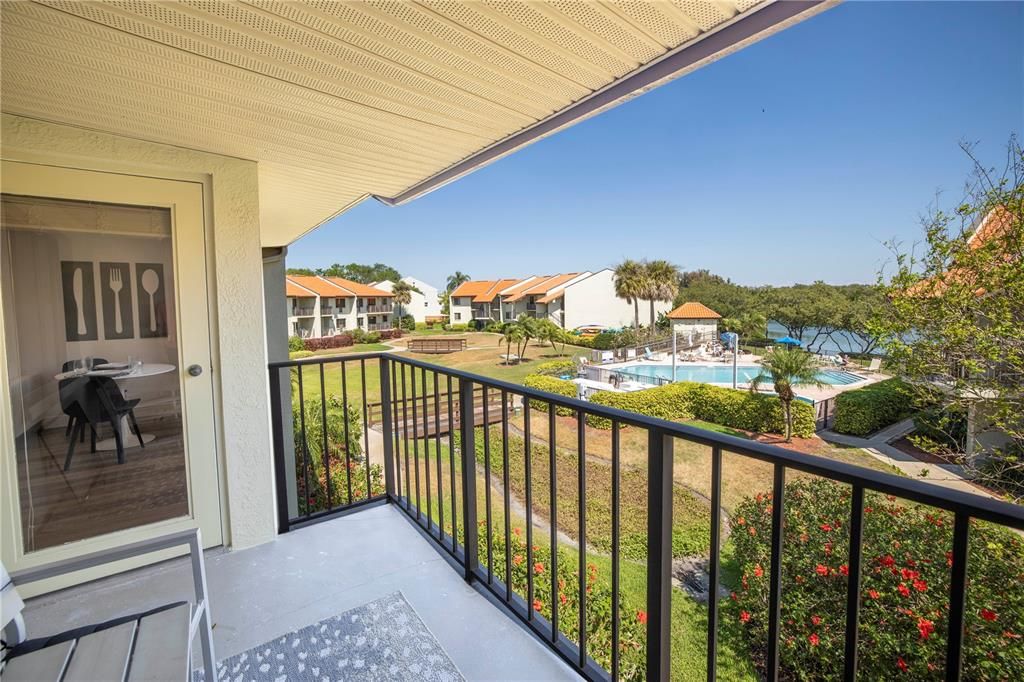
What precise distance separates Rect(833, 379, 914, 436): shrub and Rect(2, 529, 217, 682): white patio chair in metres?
14.6

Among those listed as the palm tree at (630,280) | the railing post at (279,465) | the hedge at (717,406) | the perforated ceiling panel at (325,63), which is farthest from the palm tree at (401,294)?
the perforated ceiling panel at (325,63)

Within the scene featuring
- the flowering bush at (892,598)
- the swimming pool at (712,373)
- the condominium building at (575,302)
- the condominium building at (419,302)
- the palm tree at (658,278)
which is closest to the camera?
the flowering bush at (892,598)

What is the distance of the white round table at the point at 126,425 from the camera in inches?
92.6

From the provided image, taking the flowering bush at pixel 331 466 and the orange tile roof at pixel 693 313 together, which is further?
the orange tile roof at pixel 693 313

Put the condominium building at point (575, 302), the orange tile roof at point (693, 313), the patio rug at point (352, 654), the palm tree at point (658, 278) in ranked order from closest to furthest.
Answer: the patio rug at point (352, 654) < the orange tile roof at point (693, 313) < the palm tree at point (658, 278) < the condominium building at point (575, 302)

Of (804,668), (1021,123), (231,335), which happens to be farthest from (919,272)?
(231,335)

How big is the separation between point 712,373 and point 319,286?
2813cm

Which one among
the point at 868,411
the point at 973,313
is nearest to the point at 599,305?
the point at 868,411

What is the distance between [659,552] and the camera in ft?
3.97

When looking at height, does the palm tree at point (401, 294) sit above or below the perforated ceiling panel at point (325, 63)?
above

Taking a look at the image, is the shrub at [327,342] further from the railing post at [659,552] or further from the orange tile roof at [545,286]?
the railing post at [659,552]

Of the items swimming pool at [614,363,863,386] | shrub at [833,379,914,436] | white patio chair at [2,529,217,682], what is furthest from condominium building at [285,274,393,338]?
white patio chair at [2,529,217,682]

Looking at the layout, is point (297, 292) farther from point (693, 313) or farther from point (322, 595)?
point (322, 595)

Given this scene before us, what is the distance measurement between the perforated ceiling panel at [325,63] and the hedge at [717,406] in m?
10.5
